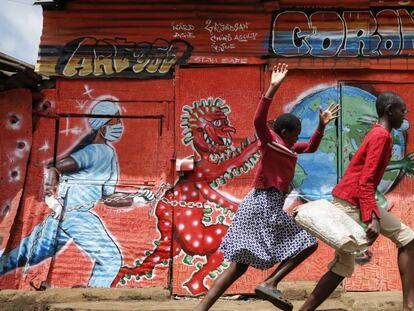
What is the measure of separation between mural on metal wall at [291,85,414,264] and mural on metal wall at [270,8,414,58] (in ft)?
1.50

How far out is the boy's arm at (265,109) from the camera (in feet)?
13.9

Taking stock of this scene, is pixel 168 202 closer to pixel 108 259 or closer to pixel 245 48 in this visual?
pixel 108 259

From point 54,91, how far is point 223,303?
2.96m

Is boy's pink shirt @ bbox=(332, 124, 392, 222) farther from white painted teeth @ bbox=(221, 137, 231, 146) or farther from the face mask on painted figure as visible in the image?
the face mask on painted figure

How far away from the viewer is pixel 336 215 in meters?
4.15

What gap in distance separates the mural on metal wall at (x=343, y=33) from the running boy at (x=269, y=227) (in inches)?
86.2

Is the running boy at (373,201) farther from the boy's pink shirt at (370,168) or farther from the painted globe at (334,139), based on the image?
the painted globe at (334,139)

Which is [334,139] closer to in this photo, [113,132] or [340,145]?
[340,145]

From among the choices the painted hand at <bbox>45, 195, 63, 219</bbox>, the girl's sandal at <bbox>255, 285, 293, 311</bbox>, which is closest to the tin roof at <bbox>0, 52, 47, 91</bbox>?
the painted hand at <bbox>45, 195, 63, 219</bbox>

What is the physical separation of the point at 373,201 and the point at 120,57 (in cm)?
363

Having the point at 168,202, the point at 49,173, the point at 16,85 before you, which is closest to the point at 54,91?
the point at 16,85

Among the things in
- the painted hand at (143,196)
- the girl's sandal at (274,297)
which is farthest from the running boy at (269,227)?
the painted hand at (143,196)

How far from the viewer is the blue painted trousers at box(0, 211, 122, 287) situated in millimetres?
6328

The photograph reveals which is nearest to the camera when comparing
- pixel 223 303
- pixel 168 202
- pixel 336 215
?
pixel 336 215
